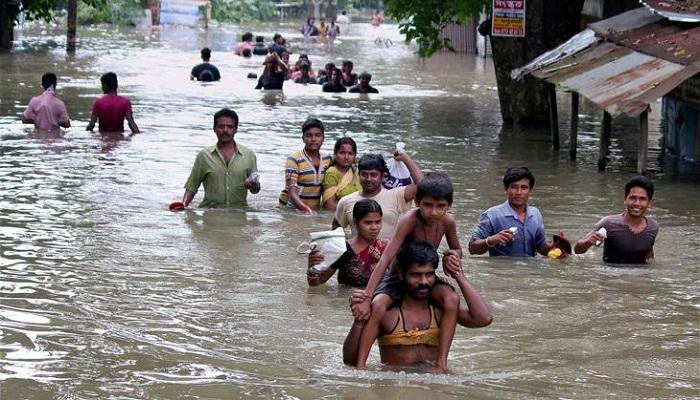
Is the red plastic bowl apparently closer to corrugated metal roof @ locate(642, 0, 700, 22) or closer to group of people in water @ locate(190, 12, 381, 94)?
corrugated metal roof @ locate(642, 0, 700, 22)

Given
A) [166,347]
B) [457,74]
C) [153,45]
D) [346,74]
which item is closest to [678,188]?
[166,347]

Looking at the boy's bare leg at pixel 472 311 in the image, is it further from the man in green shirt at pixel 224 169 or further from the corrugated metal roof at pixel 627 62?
the corrugated metal roof at pixel 627 62

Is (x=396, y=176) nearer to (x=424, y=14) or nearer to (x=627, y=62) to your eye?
(x=627, y=62)

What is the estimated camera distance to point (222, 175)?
13.6 metres

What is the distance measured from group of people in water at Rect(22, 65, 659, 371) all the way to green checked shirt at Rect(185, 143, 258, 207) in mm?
10

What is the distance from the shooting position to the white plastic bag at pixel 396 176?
443 inches

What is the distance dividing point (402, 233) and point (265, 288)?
2666 millimetres

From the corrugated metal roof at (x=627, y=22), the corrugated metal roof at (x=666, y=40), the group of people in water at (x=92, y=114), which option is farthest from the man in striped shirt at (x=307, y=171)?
the group of people in water at (x=92, y=114)

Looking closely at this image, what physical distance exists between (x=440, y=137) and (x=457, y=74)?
16730 millimetres

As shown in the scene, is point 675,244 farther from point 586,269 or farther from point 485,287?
point 485,287

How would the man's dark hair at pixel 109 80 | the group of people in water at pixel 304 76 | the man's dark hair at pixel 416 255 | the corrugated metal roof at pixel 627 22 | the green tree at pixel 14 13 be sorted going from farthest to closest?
the green tree at pixel 14 13 → the group of people in water at pixel 304 76 → the man's dark hair at pixel 109 80 → the corrugated metal roof at pixel 627 22 → the man's dark hair at pixel 416 255

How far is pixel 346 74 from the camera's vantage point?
101ft

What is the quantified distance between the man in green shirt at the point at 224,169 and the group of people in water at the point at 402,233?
0.01m

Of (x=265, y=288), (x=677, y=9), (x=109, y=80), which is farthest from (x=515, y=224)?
(x=109, y=80)
